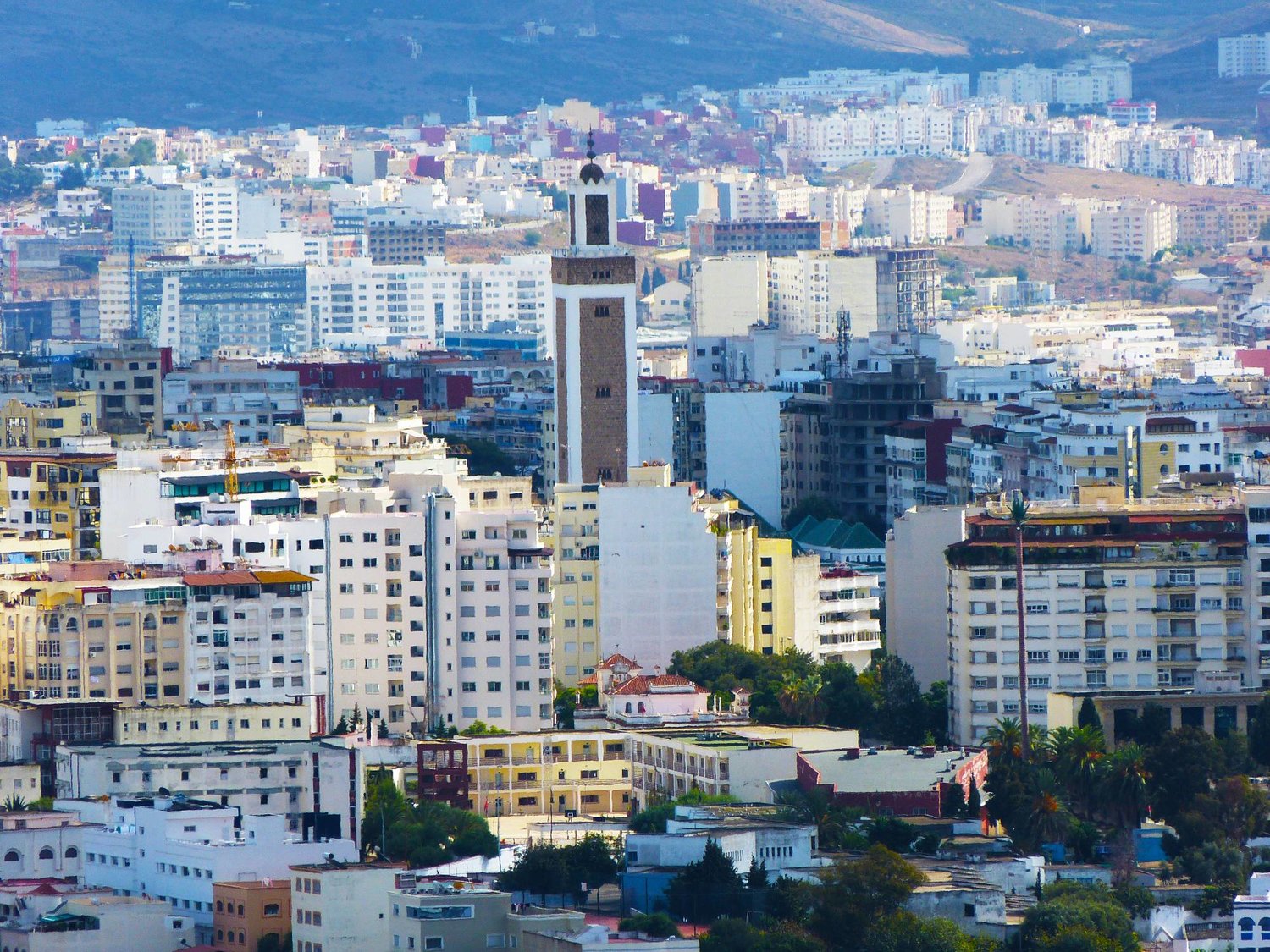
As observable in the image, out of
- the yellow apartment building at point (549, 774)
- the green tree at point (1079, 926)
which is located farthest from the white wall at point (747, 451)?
the green tree at point (1079, 926)

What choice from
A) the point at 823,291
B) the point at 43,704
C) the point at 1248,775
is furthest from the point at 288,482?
the point at 823,291

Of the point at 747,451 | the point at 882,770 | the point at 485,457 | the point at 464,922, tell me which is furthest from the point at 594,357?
the point at 464,922

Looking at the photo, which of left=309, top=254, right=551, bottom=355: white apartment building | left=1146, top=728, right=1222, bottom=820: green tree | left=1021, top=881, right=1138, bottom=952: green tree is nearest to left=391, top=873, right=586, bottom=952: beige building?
left=1021, top=881, right=1138, bottom=952: green tree

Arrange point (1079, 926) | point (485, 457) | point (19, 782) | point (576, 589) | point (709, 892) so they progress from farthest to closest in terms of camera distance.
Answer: point (485, 457)
point (576, 589)
point (19, 782)
point (709, 892)
point (1079, 926)

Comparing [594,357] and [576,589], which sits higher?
[594,357]

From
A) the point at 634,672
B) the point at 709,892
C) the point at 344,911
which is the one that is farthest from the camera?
the point at 634,672

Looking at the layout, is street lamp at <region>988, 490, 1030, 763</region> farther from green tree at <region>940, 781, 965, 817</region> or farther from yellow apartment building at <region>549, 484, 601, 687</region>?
yellow apartment building at <region>549, 484, 601, 687</region>

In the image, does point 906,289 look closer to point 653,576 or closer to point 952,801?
point 653,576
